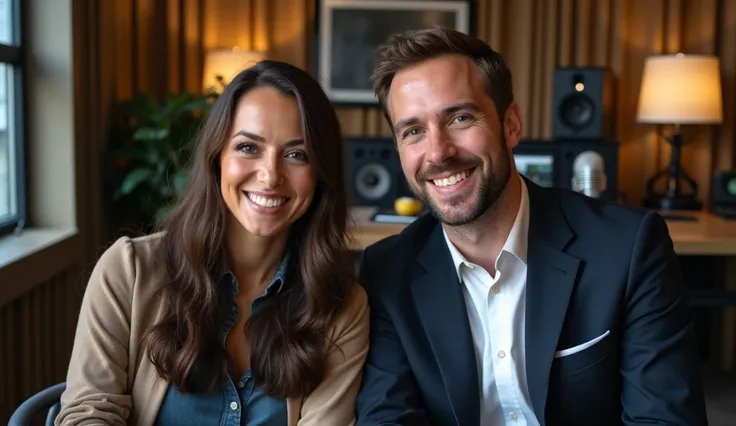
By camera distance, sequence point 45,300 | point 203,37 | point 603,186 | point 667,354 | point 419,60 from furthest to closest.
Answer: point 203,37 < point 603,186 < point 45,300 < point 419,60 < point 667,354

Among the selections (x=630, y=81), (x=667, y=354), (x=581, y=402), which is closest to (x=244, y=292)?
(x=581, y=402)

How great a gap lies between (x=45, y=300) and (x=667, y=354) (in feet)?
6.86

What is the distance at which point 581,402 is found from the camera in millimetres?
1531

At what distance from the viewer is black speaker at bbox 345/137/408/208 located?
3846mm

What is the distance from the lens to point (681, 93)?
384 cm

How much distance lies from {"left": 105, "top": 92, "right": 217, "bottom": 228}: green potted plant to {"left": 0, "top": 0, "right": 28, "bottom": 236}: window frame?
1.49 feet

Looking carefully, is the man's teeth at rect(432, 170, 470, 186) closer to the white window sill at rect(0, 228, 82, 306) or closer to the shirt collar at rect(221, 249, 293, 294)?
the shirt collar at rect(221, 249, 293, 294)

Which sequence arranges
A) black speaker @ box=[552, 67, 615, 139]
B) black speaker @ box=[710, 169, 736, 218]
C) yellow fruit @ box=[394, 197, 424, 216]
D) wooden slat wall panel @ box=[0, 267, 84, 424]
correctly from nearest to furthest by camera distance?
wooden slat wall panel @ box=[0, 267, 84, 424] < yellow fruit @ box=[394, 197, 424, 216] < black speaker @ box=[710, 169, 736, 218] < black speaker @ box=[552, 67, 615, 139]

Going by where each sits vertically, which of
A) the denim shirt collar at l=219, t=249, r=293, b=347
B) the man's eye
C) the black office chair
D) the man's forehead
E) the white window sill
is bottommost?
the black office chair

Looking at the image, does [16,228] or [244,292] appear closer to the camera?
[244,292]

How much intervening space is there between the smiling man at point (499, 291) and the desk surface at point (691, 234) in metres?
1.04

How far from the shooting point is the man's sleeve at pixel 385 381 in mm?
1509

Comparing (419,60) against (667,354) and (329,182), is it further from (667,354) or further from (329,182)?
(667,354)

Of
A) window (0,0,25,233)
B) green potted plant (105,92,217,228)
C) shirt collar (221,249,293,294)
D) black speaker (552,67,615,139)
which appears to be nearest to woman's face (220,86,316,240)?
shirt collar (221,249,293,294)
